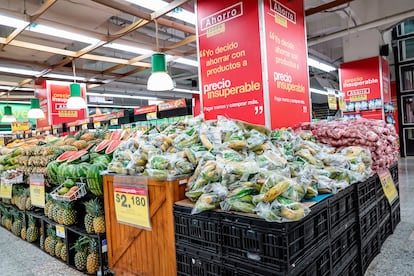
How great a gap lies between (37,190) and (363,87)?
27.5 ft

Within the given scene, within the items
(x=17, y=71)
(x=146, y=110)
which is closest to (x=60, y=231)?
(x=146, y=110)

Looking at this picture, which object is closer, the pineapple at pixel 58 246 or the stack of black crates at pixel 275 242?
the stack of black crates at pixel 275 242

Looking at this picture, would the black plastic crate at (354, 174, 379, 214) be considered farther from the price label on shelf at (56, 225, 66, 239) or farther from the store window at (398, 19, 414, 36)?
the store window at (398, 19, 414, 36)

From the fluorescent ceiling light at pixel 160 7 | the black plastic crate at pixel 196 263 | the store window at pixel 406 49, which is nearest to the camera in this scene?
the black plastic crate at pixel 196 263

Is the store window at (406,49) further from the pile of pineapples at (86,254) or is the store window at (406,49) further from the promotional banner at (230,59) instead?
the pile of pineapples at (86,254)

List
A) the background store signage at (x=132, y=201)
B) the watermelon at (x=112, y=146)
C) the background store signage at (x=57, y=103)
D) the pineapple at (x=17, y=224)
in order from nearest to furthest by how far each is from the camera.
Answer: the background store signage at (x=132, y=201), the watermelon at (x=112, y=146), the pineapple at (x=17, y=224), the background store signage at (x=57, y=103)

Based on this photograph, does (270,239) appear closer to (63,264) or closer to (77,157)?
(77,157)

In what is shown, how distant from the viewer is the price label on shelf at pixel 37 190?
284cm

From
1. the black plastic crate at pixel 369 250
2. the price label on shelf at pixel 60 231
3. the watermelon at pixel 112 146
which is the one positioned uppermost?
the watermelon at pixel 112 146

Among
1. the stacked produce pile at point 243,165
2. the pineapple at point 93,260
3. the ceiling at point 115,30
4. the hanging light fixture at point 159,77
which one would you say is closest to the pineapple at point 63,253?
the pineapple at point 93,260

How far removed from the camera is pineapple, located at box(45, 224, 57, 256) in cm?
276

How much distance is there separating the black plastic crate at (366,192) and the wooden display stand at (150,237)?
4.01ft

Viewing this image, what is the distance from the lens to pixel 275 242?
1.24 meters

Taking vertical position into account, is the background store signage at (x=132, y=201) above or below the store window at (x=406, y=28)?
below
